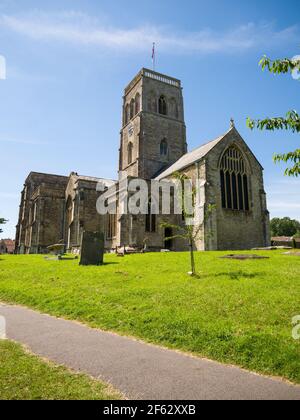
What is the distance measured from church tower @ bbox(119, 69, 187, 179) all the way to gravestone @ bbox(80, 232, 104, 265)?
69.2ft

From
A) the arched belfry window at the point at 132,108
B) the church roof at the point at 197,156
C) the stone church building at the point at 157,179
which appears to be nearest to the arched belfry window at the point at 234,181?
the stone church building at the point at 157,179

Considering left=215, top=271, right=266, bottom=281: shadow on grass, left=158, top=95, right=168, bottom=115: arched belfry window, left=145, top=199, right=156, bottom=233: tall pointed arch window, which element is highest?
left=158, top=95, right=168, bottom=115: arched belfry window

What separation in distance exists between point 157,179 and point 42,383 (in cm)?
2987

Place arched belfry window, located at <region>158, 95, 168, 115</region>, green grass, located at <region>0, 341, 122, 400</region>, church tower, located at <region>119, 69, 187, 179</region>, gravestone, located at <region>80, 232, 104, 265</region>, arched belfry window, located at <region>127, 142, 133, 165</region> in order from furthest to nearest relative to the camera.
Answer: arched belfry window, located at <region>158, 95, 168, 115</region>, arched belfry window, located at <region>127, 142, 133, 165</region>, church tower, located at <region>119, 69, 187, 179</region>, gravestone, located at <region>80, 232, 104, 265</region>, green grass, located at <region>0, 341, 122, 400</region>

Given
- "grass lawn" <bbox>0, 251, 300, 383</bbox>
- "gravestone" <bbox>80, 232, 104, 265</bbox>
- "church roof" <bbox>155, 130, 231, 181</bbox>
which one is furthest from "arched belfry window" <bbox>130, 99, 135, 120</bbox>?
"grass lawn" <bbox>0, 251, 300, 383</bbox>

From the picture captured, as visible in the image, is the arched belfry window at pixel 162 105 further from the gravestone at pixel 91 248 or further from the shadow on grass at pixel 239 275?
the shadow on grass at pixel 239 275

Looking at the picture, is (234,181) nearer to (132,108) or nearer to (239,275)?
(239,275)

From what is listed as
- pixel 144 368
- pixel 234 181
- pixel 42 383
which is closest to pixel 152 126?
pixel 234 181

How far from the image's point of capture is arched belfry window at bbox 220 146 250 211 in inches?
1036

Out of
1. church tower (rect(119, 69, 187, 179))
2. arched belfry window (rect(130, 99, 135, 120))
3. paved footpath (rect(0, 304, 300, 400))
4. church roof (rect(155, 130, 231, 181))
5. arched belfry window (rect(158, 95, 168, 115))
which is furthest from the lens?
arched belfry window (rect(130, 99, 135, 120))

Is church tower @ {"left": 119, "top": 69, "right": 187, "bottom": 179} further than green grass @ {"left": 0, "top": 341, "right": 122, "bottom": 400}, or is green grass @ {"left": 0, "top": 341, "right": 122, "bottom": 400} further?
church tower @ {"left": 119, "top": 69, "right": 187, "bottom": 179}

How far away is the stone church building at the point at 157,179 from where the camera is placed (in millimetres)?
25328

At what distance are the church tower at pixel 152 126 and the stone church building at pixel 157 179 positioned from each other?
127 millimetres

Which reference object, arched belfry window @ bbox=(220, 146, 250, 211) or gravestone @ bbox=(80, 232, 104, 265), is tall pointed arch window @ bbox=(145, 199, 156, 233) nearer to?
arched belfry window @ bbox=(220, 146, 250, 211)
